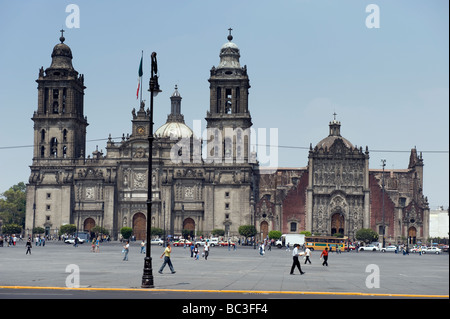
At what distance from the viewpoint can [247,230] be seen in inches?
3952

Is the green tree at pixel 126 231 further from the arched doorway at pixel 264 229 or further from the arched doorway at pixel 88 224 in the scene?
the arched doorway at pixel 264 229

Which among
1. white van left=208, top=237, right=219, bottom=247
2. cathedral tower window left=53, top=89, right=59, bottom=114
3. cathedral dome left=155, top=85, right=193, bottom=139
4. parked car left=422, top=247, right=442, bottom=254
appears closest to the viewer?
parked car left=422, top=247, right=442, bottom=254

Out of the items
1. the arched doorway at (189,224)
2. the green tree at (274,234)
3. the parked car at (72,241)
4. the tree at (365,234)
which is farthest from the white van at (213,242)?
the tree at (365,234)

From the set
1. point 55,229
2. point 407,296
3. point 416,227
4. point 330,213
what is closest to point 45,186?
point 55,229

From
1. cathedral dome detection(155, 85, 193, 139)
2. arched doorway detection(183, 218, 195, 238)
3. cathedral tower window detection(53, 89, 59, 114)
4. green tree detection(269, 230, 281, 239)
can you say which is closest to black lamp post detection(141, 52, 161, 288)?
green tree detection(269, 230, 281, 239)

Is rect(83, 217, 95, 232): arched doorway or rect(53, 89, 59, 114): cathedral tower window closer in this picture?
rect(83, 217, 95, 232): arched doorway

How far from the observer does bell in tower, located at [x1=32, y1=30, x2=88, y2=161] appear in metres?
106

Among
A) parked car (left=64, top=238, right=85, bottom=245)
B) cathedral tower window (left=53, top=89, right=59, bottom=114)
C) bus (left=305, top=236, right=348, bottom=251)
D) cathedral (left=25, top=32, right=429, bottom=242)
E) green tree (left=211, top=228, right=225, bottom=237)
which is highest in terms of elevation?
cathedral tower window (left=53, top=89, right=59, bottom=114)

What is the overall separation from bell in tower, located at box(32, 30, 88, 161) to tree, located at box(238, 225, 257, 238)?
1023 inches

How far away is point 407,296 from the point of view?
947 inches

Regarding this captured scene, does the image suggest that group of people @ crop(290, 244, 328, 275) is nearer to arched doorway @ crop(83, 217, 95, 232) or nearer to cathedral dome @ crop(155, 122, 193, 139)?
arched doorway @ crop(83, 217, 95, 232)

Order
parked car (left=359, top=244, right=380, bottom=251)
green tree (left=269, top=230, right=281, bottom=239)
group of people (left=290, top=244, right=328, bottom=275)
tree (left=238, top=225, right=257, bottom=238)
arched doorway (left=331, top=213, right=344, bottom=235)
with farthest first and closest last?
1. arched doorway (left=331, top=213, right=344, bottom=235)
2. green tree (left=269, top=230, right=281, bottom=239)
3. tree (left=238, top=225, right=257, bottom=238)
4. parked car (left=359, top=244, right=380, bottom=251)
5. group of people (left=290, top=244, right=328, bottom=275)
